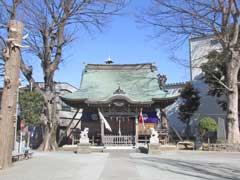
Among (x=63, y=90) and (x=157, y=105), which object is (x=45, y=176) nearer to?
(x=157, y=105)

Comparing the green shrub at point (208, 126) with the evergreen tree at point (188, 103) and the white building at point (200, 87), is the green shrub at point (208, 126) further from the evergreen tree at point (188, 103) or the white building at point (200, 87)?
the white building at point (200, 87)

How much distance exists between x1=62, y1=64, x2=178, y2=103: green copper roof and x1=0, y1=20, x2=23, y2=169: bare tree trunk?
15.5m

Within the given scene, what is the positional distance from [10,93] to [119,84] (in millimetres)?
18884

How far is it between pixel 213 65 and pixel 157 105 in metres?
7.03

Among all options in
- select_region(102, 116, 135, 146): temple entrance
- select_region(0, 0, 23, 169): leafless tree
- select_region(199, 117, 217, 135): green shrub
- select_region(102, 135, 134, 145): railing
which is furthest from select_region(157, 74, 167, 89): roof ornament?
select_region(0, 0, 23, 169): leafless tree

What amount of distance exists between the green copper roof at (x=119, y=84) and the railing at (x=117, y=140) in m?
2.79

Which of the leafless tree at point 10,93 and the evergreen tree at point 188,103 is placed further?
the evergreen tree at point 188,103

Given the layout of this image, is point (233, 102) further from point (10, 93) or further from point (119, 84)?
point (10, 93)

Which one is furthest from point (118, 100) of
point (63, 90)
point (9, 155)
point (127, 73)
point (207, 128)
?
point (9, 155)

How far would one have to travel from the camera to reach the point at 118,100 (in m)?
27.9

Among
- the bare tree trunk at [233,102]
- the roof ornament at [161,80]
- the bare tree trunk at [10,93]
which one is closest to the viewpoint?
the bare tree trunk at [10,93]

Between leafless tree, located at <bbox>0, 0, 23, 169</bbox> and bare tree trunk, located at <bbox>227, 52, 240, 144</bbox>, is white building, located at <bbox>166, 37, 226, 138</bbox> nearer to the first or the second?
bare tree trunk, located at <bbox>227, 52, 240, 144</bbox>

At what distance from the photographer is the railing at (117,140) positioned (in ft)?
89.5

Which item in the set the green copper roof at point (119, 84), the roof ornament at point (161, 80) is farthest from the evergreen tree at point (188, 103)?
the green copper roof at point (119, 84)
